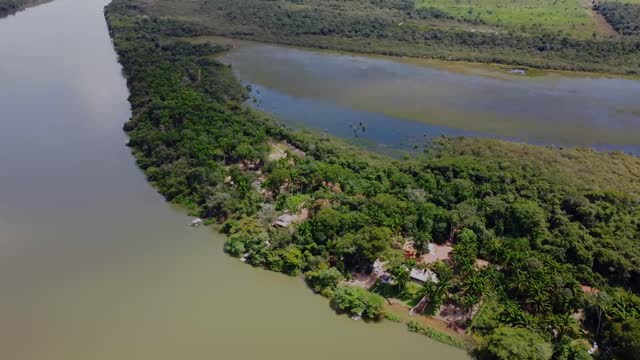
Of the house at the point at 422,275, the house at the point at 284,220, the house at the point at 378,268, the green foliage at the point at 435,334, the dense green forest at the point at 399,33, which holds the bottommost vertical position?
the green foliage at the point at 435,334

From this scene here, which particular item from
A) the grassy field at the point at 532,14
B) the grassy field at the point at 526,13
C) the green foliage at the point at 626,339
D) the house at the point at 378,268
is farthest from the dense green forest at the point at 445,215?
the grassy field at the point at 526,13

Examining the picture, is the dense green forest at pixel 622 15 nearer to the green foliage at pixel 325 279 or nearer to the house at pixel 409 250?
the house at pixel 409 250

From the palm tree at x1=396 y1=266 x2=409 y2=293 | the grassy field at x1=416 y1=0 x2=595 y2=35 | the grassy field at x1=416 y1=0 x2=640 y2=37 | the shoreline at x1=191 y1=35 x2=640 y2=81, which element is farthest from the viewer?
the grassy field at x1=416 y1=0 x2=595 y2=35

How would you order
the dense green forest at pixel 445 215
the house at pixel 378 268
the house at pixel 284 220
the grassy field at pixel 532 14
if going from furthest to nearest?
1. the grassy field at pixel 532 14
2. the house at pixel 284 220
3. the house at pixel 378 268
4. the dense green forest at pixel 445 215

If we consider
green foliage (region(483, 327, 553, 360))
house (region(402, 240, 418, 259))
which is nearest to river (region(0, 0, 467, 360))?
green foliage (region(483, 327, 553, 360))

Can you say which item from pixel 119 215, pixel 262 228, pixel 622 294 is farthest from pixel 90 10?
pixel 622 294

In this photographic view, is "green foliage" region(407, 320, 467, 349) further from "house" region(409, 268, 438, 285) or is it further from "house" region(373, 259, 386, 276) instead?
"house" region(373, 259, 386, 276)
